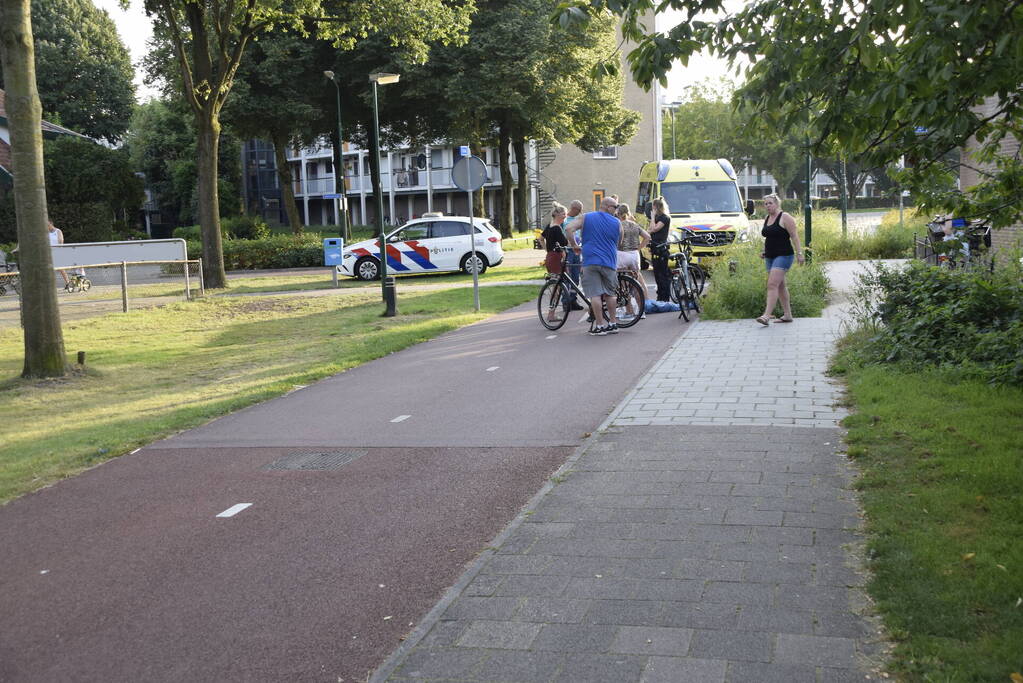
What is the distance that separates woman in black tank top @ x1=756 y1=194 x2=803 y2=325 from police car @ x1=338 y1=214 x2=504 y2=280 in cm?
1439

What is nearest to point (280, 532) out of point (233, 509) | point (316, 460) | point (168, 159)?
point (233, 509)

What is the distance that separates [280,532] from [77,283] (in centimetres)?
1793

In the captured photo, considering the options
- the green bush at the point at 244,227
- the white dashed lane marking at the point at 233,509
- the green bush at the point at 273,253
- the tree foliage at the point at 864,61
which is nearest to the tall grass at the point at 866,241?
the green bush at the point at 273,253

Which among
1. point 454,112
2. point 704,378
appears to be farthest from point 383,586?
point 454,112

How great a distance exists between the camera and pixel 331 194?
77.1 m

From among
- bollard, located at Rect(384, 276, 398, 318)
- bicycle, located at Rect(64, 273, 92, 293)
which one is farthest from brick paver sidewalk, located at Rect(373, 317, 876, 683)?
bicycle, located at Rect(64, 273, 92, 293)

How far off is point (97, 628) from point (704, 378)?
672 cm

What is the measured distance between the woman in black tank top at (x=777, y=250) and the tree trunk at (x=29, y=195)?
339 inches

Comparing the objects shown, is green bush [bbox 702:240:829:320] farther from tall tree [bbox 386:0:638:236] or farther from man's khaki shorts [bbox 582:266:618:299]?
tall tree [bbox 386:0:638:236]

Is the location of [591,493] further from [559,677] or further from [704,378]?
[704,378]

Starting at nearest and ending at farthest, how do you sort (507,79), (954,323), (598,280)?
(954,323) < (598,280) < (507,79)

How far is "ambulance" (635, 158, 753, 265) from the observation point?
880 inches

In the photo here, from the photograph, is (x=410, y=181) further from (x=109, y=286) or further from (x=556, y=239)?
(x=556, y=239)

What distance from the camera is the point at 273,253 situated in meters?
34.2
